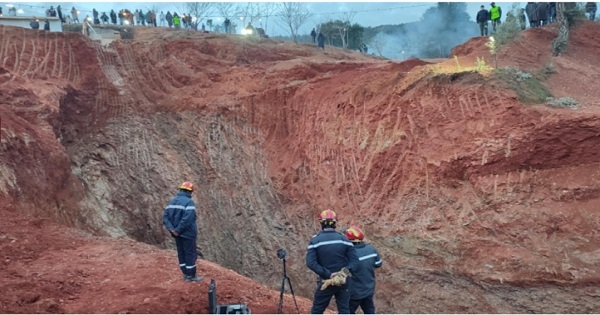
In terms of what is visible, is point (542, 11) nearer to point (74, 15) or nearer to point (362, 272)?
point (362, 272)

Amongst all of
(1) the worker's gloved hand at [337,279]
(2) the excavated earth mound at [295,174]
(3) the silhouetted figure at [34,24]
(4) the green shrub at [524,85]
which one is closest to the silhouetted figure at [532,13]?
(2) the excavated earth mound at [295,174]

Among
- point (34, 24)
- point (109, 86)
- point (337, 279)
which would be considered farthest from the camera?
point (34, 24)

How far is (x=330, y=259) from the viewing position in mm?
5871

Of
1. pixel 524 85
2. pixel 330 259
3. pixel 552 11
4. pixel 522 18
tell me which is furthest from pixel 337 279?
pixel 552 11

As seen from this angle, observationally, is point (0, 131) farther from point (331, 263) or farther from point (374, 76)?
point (374, 76)

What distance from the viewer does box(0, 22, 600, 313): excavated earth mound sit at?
27.6ft

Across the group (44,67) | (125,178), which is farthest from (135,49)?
(125,178)

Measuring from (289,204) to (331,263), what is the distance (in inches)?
347

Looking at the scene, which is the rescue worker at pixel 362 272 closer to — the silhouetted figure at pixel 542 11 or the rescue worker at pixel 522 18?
the rescue worker at pixel 522 18

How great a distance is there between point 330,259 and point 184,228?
236 centimetres

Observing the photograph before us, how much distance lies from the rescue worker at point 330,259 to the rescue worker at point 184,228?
2.03 m

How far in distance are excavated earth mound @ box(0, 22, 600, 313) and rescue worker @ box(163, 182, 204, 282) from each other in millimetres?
259

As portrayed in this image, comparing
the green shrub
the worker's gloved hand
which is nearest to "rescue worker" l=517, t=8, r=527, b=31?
the green shrub

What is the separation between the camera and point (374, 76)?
1509 centimetres
